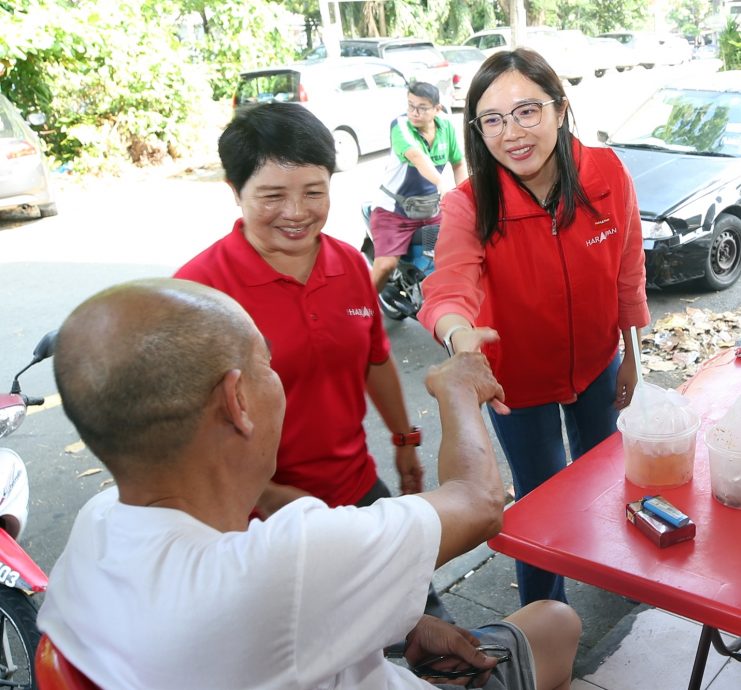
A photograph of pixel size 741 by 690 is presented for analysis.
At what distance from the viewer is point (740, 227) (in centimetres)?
650

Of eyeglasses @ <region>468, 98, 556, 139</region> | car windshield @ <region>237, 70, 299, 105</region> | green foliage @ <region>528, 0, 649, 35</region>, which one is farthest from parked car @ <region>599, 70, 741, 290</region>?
green foliage @ <region>528, 0, 649, 35</region>

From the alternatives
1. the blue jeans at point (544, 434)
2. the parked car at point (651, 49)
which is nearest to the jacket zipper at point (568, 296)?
the blue jeans at point (544, 434)

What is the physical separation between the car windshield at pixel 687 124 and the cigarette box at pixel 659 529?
18.8 ft

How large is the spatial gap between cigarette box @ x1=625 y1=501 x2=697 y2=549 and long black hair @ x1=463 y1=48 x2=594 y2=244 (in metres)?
0.96

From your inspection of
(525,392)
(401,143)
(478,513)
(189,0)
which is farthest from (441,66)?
(478,513)

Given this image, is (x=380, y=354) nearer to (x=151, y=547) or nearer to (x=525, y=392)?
(x=525, y=392)

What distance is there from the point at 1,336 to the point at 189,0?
44.3 ft

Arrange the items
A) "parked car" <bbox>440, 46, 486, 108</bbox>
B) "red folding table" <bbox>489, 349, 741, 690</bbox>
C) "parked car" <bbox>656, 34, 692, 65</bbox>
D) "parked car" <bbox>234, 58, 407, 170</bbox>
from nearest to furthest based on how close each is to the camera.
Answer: "red folding table" <bbox>489, 349, 741, 690</bbox> < "parked car" <bbox>234, 58, 407, 170</bbox> < "parked car" <bbox>440, 46, 486, 108</bbox> < "parked car" <bbox>656, 34, 692, 65</bbox>

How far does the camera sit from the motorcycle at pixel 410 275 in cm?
547

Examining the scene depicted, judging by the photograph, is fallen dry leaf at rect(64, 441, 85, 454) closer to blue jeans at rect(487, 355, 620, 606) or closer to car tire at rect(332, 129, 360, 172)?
blue jeans at rect(487, 355, 620, 606)

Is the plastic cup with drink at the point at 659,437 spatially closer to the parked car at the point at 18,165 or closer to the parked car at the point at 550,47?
the parked car at the point at 18,165

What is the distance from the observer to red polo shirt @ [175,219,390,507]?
2.04 m

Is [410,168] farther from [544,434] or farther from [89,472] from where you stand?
[544,434]

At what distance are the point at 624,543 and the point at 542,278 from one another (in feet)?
3.02
